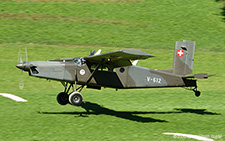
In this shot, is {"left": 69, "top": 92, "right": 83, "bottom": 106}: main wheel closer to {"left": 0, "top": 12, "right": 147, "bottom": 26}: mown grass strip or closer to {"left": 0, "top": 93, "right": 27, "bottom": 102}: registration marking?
Answer: {"left": 0, "top": 93, "right": 27, "bottom": 102}: registration marking

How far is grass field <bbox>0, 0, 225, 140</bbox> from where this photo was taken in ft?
49.0

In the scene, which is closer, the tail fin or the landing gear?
the landing gear

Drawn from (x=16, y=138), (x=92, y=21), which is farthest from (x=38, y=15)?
(x=16, y=138)

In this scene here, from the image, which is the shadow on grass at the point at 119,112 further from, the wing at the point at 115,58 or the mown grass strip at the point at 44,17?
the mown grass strip at the point at 44,17

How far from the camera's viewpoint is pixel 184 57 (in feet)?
60.6

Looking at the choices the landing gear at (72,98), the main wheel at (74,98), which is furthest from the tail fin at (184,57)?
the main wheel at (74,98)

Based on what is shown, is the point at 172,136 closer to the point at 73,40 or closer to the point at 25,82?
the point at 25,82

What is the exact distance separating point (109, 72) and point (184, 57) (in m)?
4.24

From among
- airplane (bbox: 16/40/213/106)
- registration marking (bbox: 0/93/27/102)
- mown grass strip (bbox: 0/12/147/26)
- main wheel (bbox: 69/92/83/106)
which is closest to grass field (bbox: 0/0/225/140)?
mown grass strip (bbox: 0/12/147/26)

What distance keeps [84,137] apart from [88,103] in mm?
6203

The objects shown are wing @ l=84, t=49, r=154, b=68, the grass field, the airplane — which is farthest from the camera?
the airplane

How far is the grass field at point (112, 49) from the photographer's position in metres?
14.9

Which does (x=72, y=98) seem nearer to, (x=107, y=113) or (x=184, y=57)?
(x=107, y=113)

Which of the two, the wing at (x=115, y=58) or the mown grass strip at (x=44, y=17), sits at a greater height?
the mown grass strip at (x=44, y=17)
